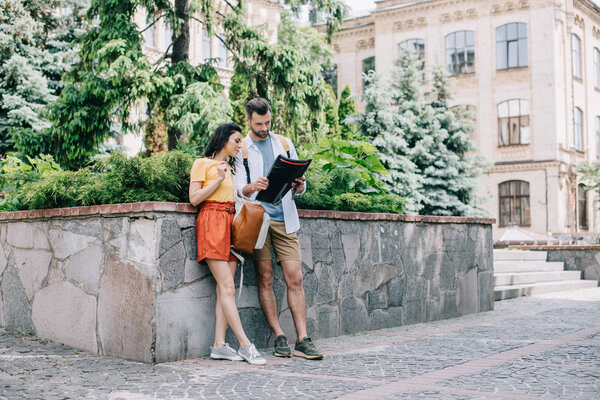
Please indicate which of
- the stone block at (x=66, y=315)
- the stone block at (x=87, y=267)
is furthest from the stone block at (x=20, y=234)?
the stone block at (x=87, y=267)

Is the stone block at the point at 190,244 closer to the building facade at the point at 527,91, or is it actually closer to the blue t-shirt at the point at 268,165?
the blue t-shirt at the point at 268,165

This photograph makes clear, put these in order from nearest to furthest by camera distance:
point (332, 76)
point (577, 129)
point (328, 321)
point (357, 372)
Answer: point (357, 372)
point (328, 321)
point (577, 129)
point (332, 76)

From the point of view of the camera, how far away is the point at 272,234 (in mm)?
5910

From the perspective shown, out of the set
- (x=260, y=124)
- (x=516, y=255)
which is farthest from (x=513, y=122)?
(x=260, y=124)

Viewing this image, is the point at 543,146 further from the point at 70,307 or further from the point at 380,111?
the point at 70,307

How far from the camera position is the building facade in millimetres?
32531

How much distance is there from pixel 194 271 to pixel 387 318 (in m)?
3.13

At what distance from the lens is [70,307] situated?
6.12 meters

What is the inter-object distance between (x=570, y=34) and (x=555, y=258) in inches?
822

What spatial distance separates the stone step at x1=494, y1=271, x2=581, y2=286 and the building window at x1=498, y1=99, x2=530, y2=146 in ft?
59.7

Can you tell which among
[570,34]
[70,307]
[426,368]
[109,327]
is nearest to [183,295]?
[109,327]

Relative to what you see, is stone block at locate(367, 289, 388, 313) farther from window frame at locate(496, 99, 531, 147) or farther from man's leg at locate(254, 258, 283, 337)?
window frame at locate(496, 99, 531, 147)

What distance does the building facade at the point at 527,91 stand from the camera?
32.5 m

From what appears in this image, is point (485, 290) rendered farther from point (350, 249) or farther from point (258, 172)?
point (258, 172)
